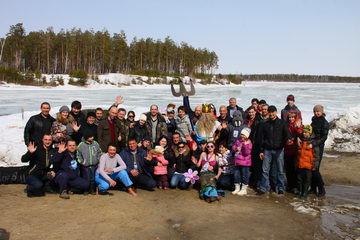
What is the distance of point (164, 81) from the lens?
2562 inches

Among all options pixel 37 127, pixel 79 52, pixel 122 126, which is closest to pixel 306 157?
pixel 122 126

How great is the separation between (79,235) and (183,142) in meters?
2.85

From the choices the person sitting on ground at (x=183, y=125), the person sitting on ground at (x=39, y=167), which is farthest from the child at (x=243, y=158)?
the person sitting on ground at (x=39, y=167)

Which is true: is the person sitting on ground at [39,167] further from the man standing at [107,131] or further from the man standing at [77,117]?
the man standing at [107,131]

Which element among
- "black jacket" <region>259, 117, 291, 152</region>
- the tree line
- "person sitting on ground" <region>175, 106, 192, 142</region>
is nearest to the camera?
"black jacket" <region>259, 117, 291, 152</region>

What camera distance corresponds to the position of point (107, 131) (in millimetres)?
6078

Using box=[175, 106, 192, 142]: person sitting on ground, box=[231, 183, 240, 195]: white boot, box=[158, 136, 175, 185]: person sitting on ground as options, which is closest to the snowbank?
box=[231, 183, 240, 195]: white boot

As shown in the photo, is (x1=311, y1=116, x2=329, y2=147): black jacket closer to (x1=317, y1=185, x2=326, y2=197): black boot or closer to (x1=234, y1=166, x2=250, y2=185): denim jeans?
(x1=317, y1=185, x2=326, y2=197): black boot

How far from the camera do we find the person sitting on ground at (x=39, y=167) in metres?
5.34

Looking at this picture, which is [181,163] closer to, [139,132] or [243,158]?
[139,132]

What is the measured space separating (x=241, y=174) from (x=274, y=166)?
2.05 feet

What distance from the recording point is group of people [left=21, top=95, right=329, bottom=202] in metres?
5.55

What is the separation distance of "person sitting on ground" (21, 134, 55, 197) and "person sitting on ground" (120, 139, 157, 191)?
1294 millimetres

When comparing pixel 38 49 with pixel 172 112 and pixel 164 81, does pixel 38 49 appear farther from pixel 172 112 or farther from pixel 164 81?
pixel 172 112
